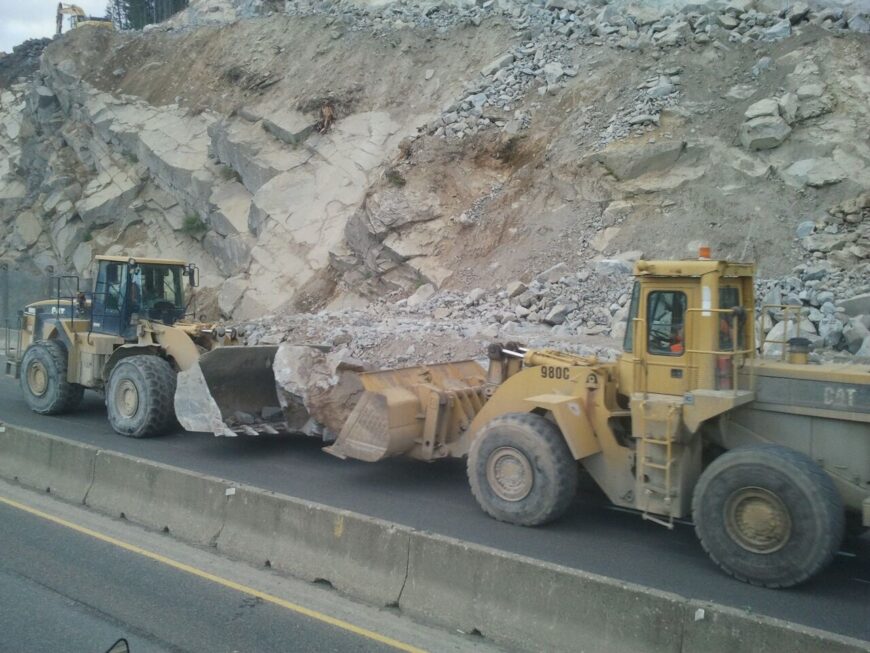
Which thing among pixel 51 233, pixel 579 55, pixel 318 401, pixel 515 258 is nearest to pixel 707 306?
pixel 318 401

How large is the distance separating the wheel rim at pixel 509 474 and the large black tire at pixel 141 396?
5917 mm

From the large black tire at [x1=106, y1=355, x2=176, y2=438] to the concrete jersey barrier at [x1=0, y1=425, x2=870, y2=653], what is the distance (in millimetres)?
3015

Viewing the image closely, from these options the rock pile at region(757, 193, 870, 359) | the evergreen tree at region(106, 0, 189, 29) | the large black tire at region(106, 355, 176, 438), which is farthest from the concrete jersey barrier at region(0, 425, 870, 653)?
the evergreen tree at region(106, 0, 189, 29)

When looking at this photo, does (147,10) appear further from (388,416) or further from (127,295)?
(388,416)

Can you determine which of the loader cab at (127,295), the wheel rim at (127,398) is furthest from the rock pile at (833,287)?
the loader cab at (127,295)

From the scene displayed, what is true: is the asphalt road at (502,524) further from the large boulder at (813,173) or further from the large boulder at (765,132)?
the large boulder at (765,132)

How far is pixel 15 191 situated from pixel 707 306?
34.7m

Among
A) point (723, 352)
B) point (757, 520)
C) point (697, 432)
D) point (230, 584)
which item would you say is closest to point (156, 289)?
point (230, 584)

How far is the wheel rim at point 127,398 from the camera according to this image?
1152 cm

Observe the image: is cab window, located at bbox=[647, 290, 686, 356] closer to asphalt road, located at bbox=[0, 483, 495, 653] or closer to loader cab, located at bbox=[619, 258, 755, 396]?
loader cab, located at bbox=[619, 258, 755, 396]

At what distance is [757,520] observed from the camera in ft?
19.9

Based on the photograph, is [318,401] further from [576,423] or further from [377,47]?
[377,47]

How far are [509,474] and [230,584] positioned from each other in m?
2.86

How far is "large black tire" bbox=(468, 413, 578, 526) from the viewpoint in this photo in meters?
7.29
